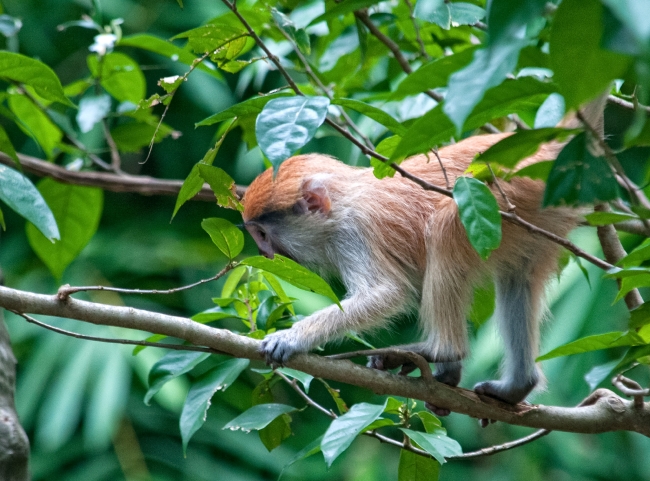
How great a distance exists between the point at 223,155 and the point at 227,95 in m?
0.44

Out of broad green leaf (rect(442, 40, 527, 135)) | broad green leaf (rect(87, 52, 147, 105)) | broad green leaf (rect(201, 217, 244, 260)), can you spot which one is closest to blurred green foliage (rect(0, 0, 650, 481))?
broad green leaf (rect(87, 52, 147, 105))

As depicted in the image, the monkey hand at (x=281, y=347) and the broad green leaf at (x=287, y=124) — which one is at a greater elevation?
the broad green leaf at (x=287, y=124)

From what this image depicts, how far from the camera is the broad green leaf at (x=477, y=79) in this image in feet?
2.39

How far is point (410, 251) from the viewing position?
7.97 ft

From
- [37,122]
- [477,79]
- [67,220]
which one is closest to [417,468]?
[477,79]

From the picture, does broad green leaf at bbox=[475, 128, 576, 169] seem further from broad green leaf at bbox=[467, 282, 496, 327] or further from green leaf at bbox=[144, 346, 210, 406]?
broad green leaf at bbox=[467, 282, 496, 327]

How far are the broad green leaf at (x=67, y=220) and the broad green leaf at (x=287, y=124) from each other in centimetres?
156

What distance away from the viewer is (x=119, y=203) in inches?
216

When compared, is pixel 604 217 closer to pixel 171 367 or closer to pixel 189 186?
pixel 189 186

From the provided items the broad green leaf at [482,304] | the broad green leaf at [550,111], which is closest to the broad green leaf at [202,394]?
the broad green leaf at [482,304]

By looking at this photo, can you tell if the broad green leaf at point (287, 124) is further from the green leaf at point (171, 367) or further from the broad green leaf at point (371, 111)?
the green leaf at point (171, 367)

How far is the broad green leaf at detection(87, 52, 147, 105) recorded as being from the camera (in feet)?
8.73

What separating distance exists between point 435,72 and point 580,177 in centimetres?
25

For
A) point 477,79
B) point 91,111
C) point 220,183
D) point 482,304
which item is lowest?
point 482,304
